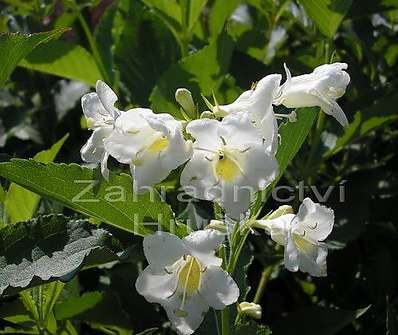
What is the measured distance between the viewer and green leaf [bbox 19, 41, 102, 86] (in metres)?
2.27

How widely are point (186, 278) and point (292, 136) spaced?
1.10ft

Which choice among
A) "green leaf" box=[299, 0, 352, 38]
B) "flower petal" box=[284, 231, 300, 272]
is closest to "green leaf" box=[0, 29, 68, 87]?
"flower petal" box=[284, 231, 300, 272]

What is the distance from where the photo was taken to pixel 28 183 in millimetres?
1412

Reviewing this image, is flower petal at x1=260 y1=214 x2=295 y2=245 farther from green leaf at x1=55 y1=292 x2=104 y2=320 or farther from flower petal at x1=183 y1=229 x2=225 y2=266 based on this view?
green leaf at x1=55 y1=292 x2=104 y2=320

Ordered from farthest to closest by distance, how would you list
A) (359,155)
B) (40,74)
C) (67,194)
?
(40,74)
(359,155)
(67,194)

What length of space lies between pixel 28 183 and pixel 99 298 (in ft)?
1.74

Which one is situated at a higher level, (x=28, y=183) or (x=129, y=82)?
(x=28, y=183)

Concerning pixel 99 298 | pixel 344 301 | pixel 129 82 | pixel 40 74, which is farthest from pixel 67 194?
pixel 40 74

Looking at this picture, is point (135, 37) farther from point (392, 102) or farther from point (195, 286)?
point (195, 286)

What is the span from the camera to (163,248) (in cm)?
133

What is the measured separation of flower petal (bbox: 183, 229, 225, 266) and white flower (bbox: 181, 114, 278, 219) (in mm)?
59

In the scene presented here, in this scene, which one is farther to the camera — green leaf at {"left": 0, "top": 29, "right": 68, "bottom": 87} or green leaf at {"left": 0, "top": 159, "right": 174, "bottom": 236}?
green leaf at {"left": 0, "top": 29, "right": 68, "bottom": 87}

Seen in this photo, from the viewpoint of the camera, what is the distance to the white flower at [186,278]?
4.35ft

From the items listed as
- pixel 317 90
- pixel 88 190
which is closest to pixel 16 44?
pixel 88 190
